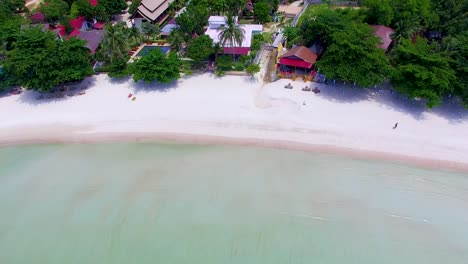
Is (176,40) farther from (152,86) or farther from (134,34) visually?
(134,34)

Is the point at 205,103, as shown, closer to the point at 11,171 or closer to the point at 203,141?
the point at 203,141

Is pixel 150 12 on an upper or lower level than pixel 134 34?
upper

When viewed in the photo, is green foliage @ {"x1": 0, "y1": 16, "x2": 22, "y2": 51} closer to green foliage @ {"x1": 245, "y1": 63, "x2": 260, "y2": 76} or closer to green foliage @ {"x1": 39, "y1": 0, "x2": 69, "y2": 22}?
green foliage @ {"x1": 39, "y1": 0, "x2": 69, "y2": 22}

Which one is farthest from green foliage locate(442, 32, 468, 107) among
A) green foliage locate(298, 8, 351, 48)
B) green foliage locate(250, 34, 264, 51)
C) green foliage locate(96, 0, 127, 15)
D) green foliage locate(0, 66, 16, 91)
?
green foliage locate(0, 66, 16, 91)

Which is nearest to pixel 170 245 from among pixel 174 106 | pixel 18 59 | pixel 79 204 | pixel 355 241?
pixel 79 204

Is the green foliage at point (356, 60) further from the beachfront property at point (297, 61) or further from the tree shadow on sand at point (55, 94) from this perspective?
the tree shadow on sand at point (55, 94)

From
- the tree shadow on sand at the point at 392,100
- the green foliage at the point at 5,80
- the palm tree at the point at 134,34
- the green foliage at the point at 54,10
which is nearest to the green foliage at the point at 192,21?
the palm tree at the point at 134,34

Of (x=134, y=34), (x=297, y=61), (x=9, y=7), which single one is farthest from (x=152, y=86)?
(x=9, y=7)
